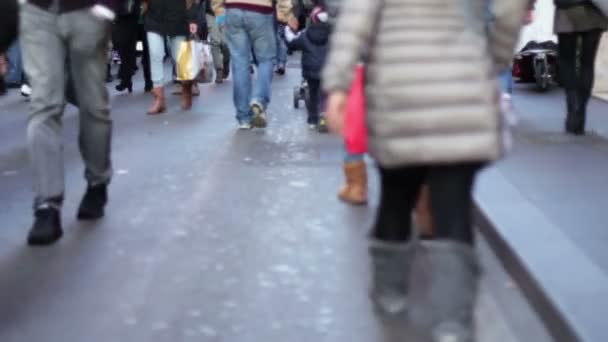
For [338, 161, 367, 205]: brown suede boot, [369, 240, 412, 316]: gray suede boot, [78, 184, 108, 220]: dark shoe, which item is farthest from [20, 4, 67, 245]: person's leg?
[369, 240, 412, 316]: gray suede boot

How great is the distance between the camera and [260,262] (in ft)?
17.3

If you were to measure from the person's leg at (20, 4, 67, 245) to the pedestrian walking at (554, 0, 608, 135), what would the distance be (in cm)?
460

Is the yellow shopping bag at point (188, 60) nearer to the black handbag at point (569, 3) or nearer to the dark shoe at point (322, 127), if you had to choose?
the dark shoe at point (322, 127)

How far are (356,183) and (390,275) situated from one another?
101 inches

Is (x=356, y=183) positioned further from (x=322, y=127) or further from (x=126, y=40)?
(x=126, y=40)

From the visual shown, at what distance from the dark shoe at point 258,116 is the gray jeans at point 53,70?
15.0ft

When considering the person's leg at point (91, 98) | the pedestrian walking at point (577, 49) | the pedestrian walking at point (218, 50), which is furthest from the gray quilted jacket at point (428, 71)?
the pedestrian walking at point (218, 50)

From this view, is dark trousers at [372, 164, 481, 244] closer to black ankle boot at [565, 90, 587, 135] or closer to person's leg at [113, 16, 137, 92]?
black ankle boot at [565, 90, 587, 135]

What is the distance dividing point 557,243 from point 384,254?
148 centimetres

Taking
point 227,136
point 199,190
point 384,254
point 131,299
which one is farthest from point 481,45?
point 227,136

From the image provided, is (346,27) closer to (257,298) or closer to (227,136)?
(257,298)

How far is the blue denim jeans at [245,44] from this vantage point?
1020 centimetres

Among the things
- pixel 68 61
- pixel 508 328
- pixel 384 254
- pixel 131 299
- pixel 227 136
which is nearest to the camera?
pixel 384 254

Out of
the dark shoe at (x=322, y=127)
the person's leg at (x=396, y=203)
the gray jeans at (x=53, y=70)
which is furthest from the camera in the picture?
the dark shoe at (x=322, y=127)
